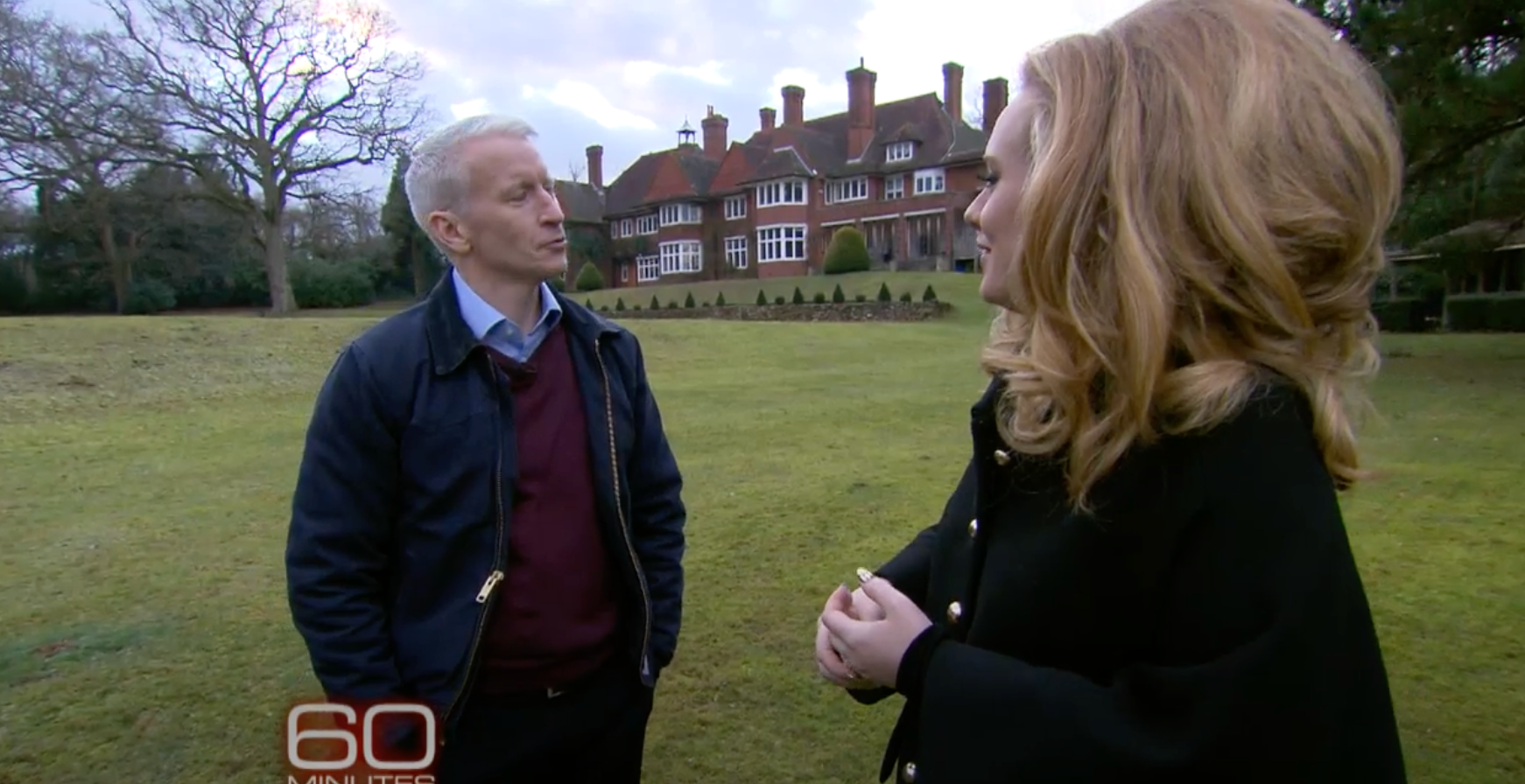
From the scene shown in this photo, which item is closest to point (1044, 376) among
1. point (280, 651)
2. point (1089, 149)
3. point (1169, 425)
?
point (1169, 425)

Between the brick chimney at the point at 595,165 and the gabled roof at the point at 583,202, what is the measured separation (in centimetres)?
145

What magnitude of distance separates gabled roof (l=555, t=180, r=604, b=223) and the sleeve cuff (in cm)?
5609

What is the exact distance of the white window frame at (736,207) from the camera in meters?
51.2

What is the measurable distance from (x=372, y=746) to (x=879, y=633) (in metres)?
1.31

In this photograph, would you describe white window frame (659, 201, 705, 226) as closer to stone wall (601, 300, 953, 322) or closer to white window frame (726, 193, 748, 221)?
white window frame (726, 193, 748, 221)

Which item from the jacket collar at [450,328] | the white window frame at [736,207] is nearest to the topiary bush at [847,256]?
the white window frame at [736,207]

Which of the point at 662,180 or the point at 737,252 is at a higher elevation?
the point at 662,180

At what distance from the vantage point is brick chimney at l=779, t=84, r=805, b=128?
51.5 meters

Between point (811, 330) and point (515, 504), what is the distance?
20968mm

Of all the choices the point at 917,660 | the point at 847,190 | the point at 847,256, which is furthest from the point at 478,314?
the point at 847,190

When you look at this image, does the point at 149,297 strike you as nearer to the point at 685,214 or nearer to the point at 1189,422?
the point at 685,214

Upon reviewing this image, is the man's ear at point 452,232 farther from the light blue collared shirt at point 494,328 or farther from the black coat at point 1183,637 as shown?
the black coat at point 1183,637

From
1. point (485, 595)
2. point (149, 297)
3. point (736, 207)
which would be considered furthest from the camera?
point (736, 207)

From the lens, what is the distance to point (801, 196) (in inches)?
1918
